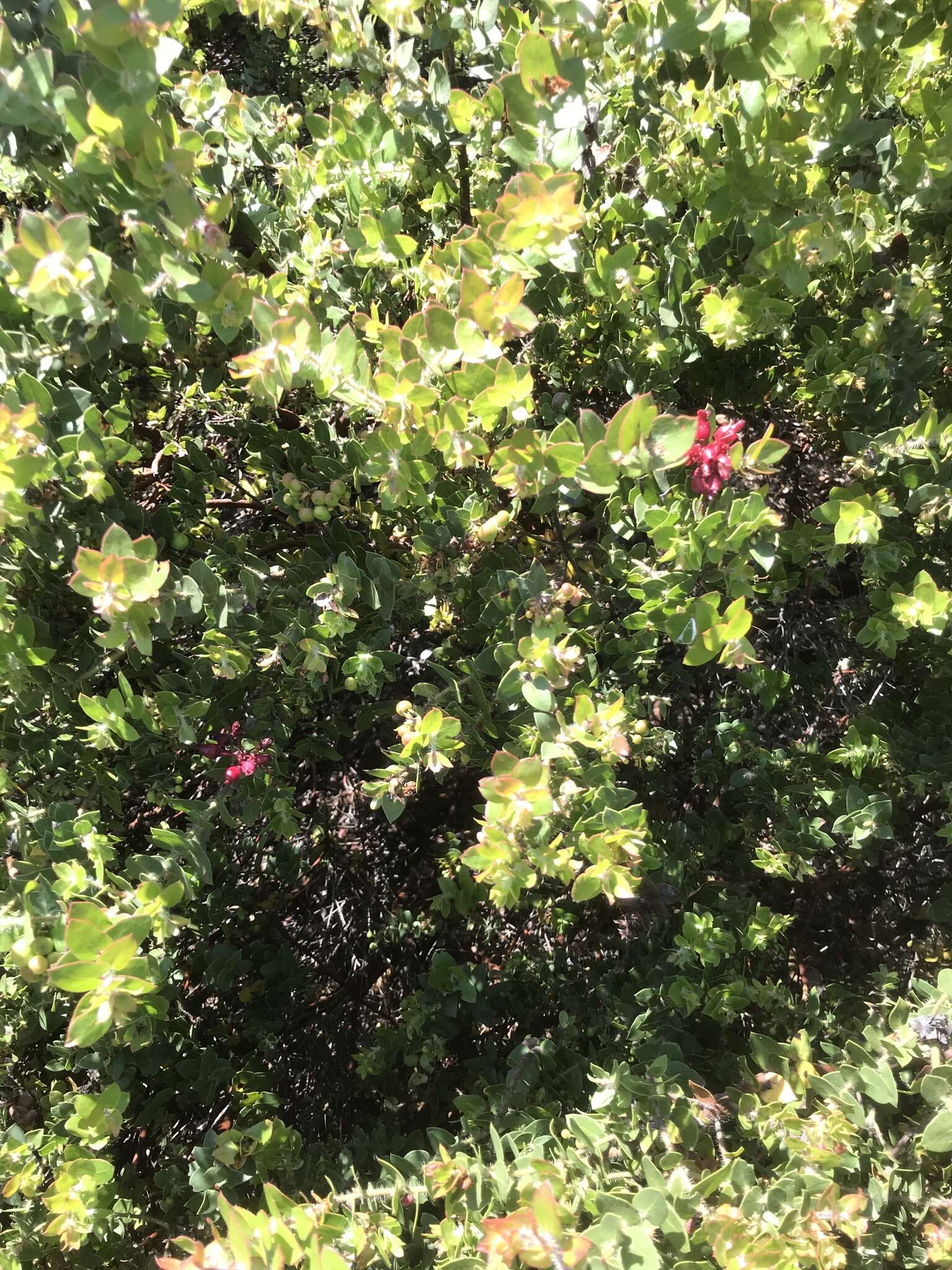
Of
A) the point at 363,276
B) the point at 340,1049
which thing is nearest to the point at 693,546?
the point at 363,276

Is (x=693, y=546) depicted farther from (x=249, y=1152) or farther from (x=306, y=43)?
(x=306, y=43)

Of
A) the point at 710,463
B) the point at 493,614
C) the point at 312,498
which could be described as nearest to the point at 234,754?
the point at 312,498

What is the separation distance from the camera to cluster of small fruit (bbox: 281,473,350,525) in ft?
5.89

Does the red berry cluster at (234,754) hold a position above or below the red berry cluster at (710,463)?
below

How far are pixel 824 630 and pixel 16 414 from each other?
2340mm

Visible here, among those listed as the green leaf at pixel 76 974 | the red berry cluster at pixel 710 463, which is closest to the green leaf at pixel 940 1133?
the red berry cluster at pixel 710 463

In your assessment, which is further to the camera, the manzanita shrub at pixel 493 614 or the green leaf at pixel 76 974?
the manzanita shrub at pixel 493 614

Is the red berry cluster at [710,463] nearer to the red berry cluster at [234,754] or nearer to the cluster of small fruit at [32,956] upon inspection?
the red berry cluster at [234,754]

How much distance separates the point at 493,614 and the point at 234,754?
759 millimetres

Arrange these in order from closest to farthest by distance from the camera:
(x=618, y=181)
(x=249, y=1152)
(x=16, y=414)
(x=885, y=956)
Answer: (x=16, y=414) → (x=249, y=1152) → (x=618, y=181) → (x=885, y=956)

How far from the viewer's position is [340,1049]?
8.77 feet

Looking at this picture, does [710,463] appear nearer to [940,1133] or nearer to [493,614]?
[493,614]

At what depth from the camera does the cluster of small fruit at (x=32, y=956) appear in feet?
4.10

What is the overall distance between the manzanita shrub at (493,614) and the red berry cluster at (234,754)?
0.6 inches
